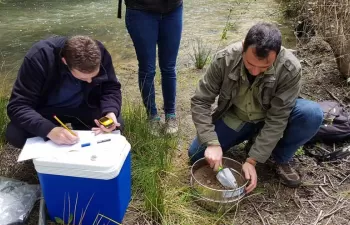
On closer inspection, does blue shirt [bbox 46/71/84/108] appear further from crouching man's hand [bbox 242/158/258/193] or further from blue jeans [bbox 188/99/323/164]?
crouching man's hand [bbox 242/158/258/193]

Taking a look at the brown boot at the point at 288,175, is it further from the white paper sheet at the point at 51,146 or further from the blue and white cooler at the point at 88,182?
the white paper sheet at the point at 51,146

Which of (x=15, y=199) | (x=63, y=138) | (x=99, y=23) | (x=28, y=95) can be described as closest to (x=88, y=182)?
(x=63, y=138)

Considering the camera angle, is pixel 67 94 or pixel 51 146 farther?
pixel 67 94

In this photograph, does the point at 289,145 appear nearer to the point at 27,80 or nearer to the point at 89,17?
the point at 27,80

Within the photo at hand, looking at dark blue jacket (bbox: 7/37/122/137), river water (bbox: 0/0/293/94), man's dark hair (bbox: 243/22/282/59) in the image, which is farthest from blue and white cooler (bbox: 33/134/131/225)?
river water (bbox: 0/0/293/94)

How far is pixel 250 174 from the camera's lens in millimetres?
2373

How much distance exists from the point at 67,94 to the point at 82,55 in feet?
1.50

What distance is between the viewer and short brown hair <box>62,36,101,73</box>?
2105 mm

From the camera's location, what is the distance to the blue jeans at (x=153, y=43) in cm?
276

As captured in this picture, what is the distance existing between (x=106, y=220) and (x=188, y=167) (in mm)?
738

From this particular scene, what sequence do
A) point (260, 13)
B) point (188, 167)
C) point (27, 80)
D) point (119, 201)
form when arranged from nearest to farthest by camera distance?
point (119, 201) < point (27, 80) < point (188, 167) < point (260, 13)

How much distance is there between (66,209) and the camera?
2.15 meters

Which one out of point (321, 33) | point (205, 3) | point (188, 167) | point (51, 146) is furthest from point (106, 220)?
point (205, 3)

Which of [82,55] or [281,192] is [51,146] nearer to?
[82,55]
